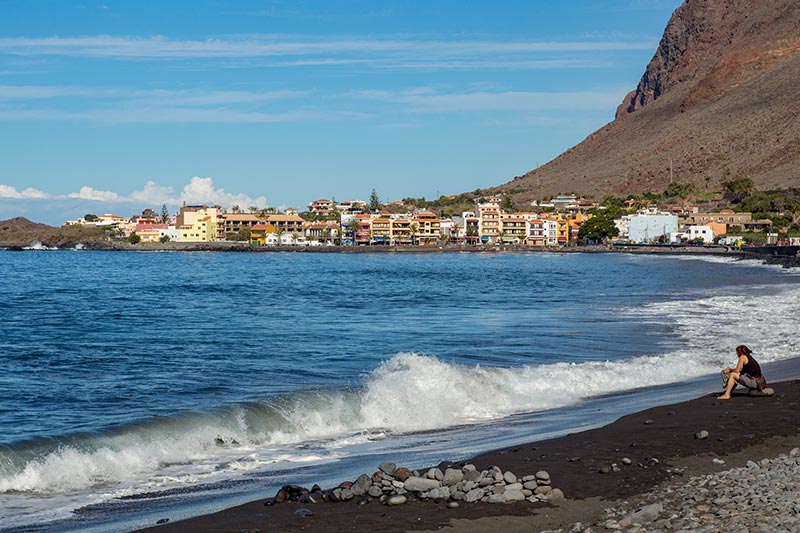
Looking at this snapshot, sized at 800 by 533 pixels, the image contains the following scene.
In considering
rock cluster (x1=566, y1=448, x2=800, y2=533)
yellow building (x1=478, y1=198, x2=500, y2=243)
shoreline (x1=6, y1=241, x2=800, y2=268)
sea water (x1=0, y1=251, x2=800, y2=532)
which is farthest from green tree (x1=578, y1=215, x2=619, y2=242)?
rock cluster (x1=566, y1=448, x2=800, y2=533)

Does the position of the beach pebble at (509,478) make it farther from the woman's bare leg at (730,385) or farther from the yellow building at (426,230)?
the yellow building at (426,230)

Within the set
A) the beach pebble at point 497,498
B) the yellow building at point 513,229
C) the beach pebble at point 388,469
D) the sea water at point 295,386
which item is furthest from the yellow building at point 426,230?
the beach pebble at point 497,498

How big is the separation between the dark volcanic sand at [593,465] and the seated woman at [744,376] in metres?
0.21

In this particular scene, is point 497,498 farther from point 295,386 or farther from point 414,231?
point 414,231

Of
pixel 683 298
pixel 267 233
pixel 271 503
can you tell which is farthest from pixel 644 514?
pixel 267 233

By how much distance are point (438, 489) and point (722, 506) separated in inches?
112

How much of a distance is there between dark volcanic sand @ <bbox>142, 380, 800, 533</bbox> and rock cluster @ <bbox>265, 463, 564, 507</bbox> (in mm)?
143

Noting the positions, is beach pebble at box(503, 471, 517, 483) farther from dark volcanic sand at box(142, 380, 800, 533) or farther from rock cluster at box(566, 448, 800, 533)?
rock cluster at box(566, 448, 800, 533)

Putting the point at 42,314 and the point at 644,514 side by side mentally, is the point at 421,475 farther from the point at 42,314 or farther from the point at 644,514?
the point at 42,314

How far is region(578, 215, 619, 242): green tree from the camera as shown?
598 ft

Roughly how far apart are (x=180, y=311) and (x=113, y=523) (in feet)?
107

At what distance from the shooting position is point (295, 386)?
771 inches

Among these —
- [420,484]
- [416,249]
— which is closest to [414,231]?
[416,249]

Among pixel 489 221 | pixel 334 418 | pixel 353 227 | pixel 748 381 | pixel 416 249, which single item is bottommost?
pixel 334 418
